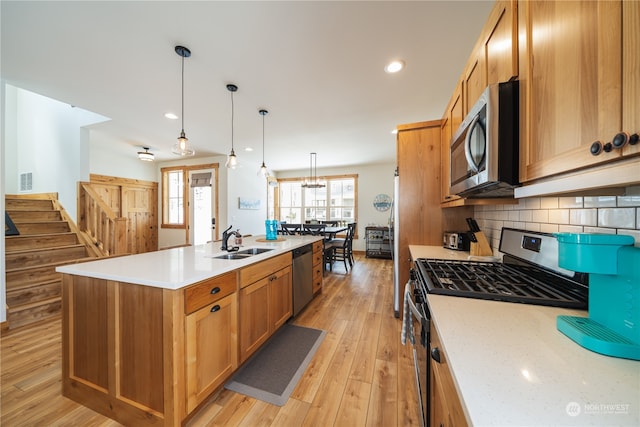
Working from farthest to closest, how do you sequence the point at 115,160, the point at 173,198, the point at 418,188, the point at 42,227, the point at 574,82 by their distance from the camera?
1. the point at 173,198
2. the point at 115,160
3. the point at 42,227
4. the point at 418,188
5. the point at 574,82

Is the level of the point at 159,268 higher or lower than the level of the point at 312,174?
lower

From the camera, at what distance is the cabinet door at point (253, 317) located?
1717 millimetres

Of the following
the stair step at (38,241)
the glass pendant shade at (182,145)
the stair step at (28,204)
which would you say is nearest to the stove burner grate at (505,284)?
the glass pendant shade at (182,145)

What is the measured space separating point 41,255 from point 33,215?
0.99m

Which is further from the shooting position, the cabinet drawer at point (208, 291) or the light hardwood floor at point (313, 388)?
the light hardwood floor at point (313, 388)

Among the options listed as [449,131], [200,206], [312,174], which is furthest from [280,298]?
[312,174]

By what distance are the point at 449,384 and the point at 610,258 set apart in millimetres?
588

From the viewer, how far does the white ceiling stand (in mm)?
1552

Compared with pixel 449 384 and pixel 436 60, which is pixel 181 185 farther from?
pixel 449 384

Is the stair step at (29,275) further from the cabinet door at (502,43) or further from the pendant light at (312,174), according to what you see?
the pendant light at (312,174)

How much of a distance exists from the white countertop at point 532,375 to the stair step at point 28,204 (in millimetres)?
5703

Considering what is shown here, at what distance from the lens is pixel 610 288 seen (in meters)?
0.67

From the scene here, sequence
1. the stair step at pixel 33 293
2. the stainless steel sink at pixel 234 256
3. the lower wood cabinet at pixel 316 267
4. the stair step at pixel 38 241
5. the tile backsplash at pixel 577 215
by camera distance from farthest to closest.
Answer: the lower wood cabinet at pixel 316 267, the stair step at pixel 38 241, the stair step at pixel 33 293, the stainless steel sink at pixel 234 256, the tile backsplash at pixel 577 215

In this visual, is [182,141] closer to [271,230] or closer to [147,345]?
[271,230]
